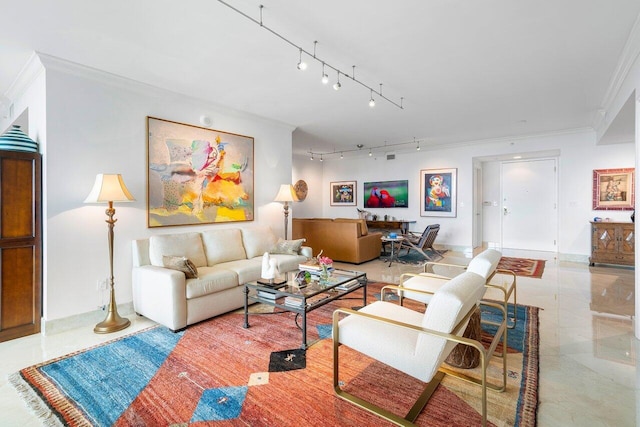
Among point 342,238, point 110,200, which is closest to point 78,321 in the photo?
point 110,200

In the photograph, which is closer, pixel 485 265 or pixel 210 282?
pixel 485 265

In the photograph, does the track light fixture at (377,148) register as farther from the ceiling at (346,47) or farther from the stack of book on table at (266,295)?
the stack of book on table at (266,295)

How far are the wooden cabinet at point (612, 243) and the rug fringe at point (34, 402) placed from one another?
7948 millimetres

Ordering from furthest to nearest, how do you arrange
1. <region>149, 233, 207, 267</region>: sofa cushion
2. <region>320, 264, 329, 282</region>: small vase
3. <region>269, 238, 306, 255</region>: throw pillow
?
1. <region>269, 238, 306, 255</region>: throw pillow
2. <region>149, 233, 207, 267</region>: sofa cushion
3. <region>320, 264, 329, 282</region>: small vase

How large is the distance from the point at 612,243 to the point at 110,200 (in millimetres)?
8019

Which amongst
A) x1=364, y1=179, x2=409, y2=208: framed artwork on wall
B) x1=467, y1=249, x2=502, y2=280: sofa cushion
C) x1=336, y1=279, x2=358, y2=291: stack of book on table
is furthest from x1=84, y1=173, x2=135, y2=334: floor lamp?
x1=364, y1=179, x2=409, y2=208: framed artwork on wall

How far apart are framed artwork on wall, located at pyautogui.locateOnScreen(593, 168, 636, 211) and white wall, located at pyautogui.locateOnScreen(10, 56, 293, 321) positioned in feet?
25.5

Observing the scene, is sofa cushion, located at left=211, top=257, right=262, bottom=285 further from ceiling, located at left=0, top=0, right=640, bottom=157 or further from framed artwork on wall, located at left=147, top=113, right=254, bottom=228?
ceiling, located at left=0, top=0, right=640, bottom=157

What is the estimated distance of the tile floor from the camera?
1.90 metres

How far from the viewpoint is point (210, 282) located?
130 inches

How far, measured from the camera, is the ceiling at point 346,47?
93.5 inches

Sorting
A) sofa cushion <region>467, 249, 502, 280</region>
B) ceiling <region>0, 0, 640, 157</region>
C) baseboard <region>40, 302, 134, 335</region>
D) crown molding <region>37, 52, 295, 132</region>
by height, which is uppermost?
ceiling <region>0, 0, 640, 157</region>

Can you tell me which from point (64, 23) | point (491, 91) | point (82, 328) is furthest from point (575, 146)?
point (82, 328)

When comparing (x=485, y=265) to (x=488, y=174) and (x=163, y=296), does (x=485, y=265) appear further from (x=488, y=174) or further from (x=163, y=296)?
(x=488, y=174)
